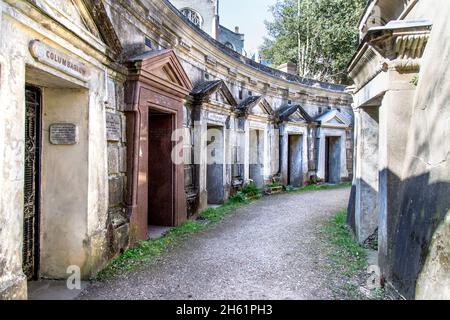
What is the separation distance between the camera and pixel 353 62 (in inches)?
200

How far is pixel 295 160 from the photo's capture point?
13.7 metres

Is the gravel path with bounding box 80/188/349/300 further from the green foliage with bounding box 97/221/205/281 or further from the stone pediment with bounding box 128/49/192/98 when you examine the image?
the stone pediment with bounding box 128/49/192/98

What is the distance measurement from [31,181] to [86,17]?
197 centimetres

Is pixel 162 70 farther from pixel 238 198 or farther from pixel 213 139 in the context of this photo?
pixel 238 198

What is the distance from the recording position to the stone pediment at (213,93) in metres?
7.79

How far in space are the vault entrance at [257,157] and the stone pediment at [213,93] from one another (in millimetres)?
2425

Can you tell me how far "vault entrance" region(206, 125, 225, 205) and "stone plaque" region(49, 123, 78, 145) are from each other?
5.50 metres

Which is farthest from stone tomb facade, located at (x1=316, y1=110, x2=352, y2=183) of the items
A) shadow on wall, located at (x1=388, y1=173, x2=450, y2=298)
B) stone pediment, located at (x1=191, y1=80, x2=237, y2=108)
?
shadow on wall, located at (x1=388, y1=173, x2=450, y2=298)

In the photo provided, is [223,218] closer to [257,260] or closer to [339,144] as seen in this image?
[257,260]

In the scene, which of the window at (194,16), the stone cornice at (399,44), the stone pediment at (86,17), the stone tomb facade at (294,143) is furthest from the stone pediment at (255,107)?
the window at (194,16)

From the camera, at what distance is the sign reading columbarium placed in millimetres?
3063

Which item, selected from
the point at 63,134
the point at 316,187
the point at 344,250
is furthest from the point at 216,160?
the point at 63,134
